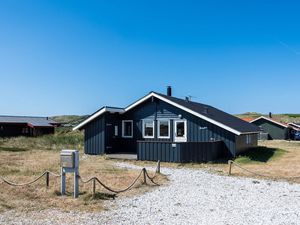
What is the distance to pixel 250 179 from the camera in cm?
1559

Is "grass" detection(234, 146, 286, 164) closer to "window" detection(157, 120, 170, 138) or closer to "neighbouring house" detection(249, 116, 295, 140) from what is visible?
"window" detection(157, 120, 170, 138)

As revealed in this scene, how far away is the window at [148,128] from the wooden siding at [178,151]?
367 centimetres

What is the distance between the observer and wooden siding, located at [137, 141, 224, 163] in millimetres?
20891

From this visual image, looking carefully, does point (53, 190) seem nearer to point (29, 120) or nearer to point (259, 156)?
point (259, 156)

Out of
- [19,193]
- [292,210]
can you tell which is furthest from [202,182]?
[19,193]

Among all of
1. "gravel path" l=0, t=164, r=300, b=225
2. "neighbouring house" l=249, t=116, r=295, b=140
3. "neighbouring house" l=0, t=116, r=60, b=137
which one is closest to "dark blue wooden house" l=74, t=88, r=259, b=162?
"gravel path" l=0, t=164, r=300, b=225

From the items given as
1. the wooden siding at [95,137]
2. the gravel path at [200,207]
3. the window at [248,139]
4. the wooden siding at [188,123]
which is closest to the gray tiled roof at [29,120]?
the wooden siding at [95,137]

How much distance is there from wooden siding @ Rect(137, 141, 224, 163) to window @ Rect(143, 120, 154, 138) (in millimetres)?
3667

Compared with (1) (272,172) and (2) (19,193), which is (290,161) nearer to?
(1) (272,172)

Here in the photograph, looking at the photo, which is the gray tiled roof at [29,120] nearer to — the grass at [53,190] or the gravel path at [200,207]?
the grass at [53,190]

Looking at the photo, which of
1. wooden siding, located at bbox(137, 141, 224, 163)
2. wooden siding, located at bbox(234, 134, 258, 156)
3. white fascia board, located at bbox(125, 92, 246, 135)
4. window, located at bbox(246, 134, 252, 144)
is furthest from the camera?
window, located at bbox(246, 134, 252, 144)

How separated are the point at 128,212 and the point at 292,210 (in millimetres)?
4765

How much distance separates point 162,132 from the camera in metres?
25.3

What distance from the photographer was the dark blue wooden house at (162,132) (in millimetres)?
21516
